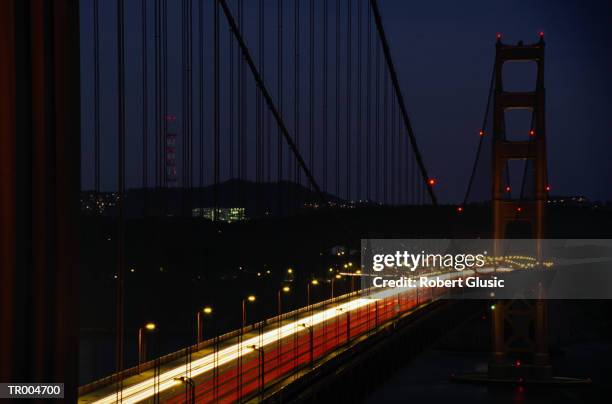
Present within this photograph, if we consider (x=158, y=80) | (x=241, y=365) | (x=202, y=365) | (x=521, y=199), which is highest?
(x=158, y=80)

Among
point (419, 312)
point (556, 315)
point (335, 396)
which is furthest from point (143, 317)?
point (556, 315)

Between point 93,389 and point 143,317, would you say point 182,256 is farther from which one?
point 93,389

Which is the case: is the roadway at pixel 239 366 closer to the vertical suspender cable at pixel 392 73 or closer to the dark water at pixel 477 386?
the dark water at pixel 477 386

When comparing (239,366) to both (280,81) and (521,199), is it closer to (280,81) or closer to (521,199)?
(280,81)

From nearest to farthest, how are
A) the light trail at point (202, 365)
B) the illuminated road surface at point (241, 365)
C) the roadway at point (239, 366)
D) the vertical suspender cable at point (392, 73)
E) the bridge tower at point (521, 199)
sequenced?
the light trail at point (202, 365) → the roadway at point (239, 366) → the illuminated road surface at point (241, 365) → the vertical suspender cable at point (392, 73) → the bridge tower at point (521, 199)

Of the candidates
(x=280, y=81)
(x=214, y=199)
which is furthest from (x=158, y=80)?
(x=280, y=81)

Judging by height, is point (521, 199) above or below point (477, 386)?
above

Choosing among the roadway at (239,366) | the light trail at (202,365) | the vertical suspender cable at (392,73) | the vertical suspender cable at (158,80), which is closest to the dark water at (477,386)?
the light trail at (202,365)

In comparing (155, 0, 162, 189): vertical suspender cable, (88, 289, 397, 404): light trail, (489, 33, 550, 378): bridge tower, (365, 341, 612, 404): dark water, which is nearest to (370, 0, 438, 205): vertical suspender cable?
(489, 33, 550, 378): bridge tower
